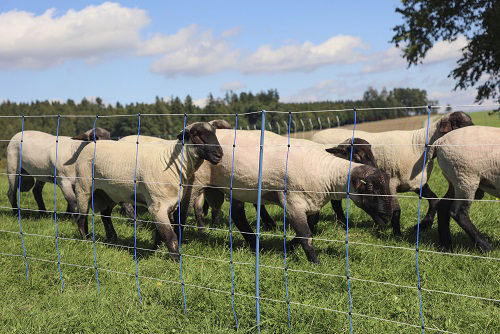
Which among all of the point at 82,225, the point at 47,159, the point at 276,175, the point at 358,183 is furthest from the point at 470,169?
the point at 47,159

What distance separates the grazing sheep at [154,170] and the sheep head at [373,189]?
164 centimetres

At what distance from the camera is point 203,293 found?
172 inches

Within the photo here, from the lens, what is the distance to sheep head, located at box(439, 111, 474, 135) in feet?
23.0

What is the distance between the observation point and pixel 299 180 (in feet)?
19.8

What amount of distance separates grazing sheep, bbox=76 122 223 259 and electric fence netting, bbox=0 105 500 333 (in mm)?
48

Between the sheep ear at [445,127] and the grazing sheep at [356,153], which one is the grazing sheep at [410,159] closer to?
the sheep ear at [445,127]

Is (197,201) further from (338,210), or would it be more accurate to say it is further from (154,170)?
(338,210)

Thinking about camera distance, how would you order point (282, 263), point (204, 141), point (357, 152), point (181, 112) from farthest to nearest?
point (181, 112)
point (357, 152)
point (204, 141)
point (282, 263)

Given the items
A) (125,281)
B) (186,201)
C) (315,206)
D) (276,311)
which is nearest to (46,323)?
(125,281)

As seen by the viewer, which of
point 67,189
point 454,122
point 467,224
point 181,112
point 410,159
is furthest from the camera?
point 181,112

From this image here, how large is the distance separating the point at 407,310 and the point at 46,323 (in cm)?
306

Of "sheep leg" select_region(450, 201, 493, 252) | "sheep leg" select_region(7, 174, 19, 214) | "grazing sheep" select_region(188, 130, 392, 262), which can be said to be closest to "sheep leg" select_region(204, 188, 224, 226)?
"grazing sheep" select_region(188, 130, 392, 262)

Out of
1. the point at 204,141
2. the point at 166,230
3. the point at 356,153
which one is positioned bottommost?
the point at 166,230

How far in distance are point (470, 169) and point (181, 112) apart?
7500cm
